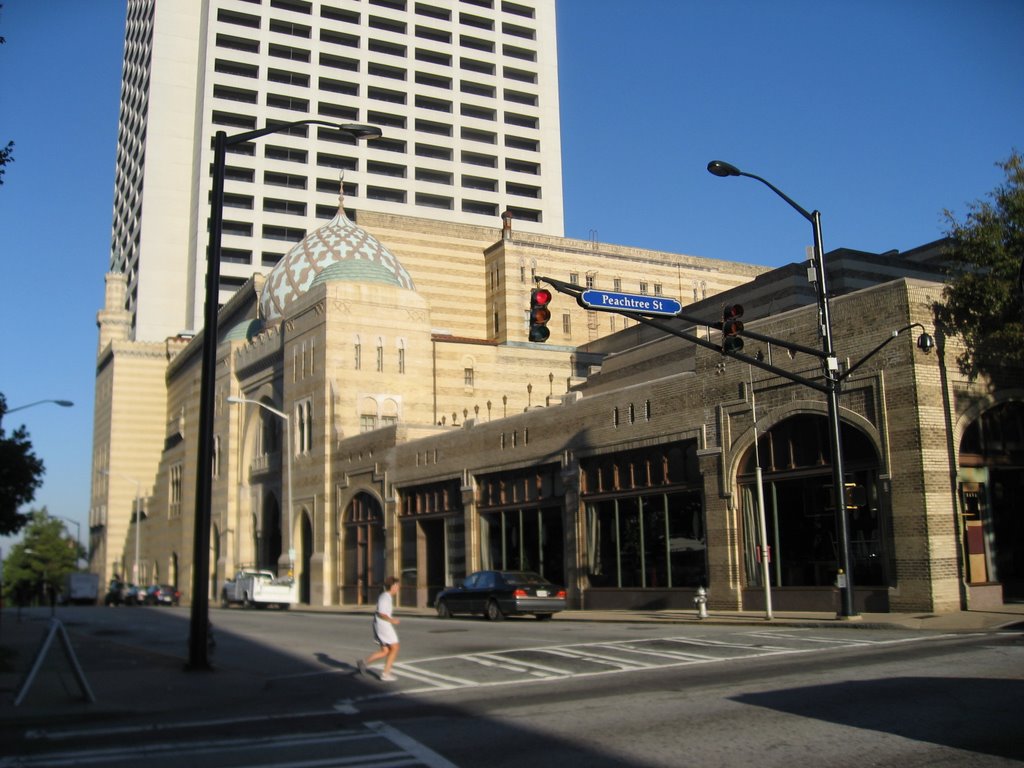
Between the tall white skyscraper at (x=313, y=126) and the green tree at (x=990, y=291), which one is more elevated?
the tall white skyscraper at (x=313, y=126)

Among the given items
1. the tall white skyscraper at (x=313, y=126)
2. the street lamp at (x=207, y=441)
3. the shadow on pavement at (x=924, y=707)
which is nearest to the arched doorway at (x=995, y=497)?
the shadow on pavement at (x=924, y=707)

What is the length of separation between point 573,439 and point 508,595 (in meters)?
7.72

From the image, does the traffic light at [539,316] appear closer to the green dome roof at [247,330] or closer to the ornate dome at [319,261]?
the ornate dome at [319,261]

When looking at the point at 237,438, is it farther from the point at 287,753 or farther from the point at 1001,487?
the point at 287,753

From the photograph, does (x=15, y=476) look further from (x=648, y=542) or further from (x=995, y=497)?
(x=995, y=497)

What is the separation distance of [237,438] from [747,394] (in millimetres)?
43690

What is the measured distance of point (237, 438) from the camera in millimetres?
65562

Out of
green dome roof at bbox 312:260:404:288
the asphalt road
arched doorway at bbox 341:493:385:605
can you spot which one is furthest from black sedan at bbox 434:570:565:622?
green dome roof at bbox 312:260:404:288

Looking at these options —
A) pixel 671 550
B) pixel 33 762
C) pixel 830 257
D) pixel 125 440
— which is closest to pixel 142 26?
pixel 125 440

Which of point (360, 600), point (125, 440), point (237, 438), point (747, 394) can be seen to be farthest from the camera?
point (125, 440)

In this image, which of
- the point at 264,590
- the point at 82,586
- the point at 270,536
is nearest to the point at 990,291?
the point at 264,590

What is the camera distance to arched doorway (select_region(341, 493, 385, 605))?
4866 centimetres

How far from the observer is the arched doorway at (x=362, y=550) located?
160ft

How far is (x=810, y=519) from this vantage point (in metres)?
27.4
